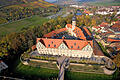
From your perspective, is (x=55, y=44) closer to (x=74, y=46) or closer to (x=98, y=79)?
(x=74, y=46)

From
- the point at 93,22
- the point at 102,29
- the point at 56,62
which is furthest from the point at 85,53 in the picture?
the point at 93,22

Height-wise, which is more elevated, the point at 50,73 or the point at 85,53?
the point at 85,53

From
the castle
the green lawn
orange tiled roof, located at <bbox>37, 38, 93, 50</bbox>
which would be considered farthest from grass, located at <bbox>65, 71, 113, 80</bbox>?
the green lawn

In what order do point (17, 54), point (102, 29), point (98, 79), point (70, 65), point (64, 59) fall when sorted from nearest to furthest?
point (98, 79), point (70, 65), point (64, 59), point (17, 54), point (102, 29)

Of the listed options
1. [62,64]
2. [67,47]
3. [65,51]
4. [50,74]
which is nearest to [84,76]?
[62,64]

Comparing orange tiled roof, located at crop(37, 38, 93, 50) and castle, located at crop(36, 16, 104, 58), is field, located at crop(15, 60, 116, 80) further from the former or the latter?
orange tiled roof, located at crop(37, 38, 93, 50)

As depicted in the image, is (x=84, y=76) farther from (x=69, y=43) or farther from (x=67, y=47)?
(x=69, y=43)

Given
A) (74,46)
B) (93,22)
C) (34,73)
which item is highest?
(93,22)

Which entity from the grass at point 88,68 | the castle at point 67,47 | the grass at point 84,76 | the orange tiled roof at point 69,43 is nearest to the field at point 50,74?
the grass at point 84,76

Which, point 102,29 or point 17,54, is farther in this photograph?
point 102,29

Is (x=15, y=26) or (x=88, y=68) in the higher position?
(x=15, y=26)

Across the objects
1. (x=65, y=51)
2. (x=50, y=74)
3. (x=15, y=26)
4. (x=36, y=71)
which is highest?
(x=15, y=26)
